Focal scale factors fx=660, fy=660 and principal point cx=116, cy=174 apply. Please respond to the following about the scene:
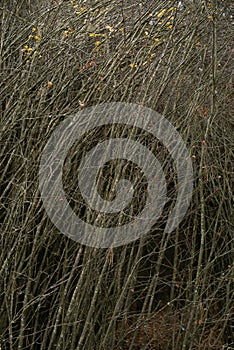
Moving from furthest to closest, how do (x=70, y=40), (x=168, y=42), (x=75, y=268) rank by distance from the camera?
(x=70, y=40), (x=168, y=42), (x=75, y=268)

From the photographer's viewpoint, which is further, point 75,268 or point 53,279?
point 53,279

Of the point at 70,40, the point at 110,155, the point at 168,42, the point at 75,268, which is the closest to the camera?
the point at 75,268

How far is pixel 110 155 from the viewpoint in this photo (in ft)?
11.9

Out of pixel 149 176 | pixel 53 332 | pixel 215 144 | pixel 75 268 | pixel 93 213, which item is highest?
pixel 215 144

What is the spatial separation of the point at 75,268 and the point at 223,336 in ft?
3.80

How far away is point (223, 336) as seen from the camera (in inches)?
156

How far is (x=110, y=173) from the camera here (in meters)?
3.58

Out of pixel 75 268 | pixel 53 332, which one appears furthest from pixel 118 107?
pixel 53 332

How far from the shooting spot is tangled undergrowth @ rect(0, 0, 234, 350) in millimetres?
3480

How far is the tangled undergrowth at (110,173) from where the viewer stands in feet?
11.4

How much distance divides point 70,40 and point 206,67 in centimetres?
89

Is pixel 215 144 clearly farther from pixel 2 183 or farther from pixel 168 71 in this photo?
pixel 2 183

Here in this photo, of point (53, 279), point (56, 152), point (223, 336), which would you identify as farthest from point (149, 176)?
point (223, 336)

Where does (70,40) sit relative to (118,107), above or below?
above
